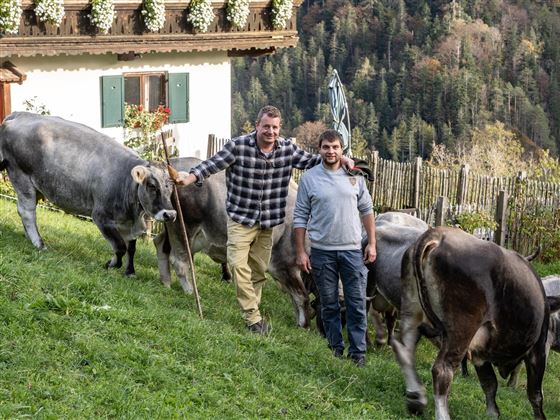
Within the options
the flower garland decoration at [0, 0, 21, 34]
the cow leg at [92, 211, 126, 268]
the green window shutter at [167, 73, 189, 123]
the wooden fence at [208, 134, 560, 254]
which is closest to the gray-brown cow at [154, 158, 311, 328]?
the cow leg at [92, 211, 126, 268]

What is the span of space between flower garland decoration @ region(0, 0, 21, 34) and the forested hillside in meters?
79.2

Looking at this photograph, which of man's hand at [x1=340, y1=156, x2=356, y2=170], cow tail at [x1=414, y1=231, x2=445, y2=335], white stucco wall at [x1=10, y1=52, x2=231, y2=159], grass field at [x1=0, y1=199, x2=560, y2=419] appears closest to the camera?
grass field at [x1=0, y1=199, x2=560, y2=419]

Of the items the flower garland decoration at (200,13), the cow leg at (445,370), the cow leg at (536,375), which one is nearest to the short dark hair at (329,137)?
the cow leg at (445,370)

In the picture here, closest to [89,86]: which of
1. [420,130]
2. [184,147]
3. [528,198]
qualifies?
[184,147]

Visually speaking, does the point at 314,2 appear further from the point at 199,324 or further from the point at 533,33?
the point at 199,324

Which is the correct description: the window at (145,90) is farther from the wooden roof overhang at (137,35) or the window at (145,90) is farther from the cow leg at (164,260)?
the cow leg at (164,260)

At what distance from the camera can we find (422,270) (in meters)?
8.44

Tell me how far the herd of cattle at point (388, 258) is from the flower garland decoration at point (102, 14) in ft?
41.8

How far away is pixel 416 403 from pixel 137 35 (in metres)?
18.7

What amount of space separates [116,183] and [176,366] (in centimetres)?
408

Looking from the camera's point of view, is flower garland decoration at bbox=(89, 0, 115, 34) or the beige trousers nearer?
the beige trousers

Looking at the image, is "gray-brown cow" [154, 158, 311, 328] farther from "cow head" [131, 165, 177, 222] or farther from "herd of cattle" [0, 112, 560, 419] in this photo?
"cow head" [131, 165, 177, 222]

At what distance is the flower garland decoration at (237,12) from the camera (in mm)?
27172

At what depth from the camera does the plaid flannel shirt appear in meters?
10.1
